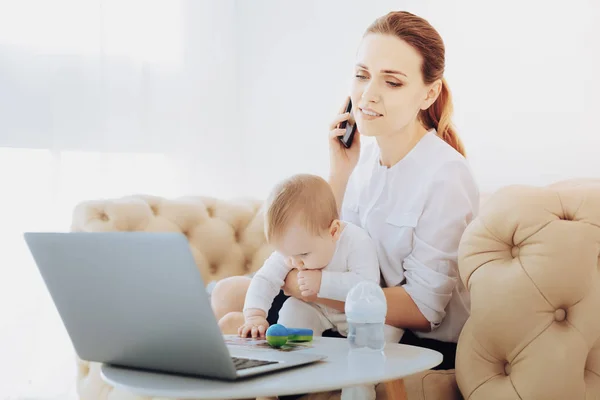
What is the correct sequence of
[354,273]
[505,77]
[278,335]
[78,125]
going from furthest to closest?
[78,125] → [505,77] → [354,273] → [278,335]

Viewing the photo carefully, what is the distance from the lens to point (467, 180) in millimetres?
1762

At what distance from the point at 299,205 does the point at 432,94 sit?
0.54 m

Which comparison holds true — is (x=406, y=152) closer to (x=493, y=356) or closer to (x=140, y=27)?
(x=493, y=356)

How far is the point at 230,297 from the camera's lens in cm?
197

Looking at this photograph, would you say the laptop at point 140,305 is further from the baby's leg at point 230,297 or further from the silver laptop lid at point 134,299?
the baby's leg at point 230,297

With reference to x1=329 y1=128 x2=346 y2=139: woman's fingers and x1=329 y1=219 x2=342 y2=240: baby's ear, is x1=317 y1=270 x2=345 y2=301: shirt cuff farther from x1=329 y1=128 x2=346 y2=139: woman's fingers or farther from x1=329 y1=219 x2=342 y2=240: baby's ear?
x1=329 y1=128 x2=346 y2=139: woman's fingers

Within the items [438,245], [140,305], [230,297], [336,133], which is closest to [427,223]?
[438,245]

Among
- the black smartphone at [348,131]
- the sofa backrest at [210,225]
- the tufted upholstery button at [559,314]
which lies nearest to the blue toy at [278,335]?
the tufted upholstery button at [559,314]

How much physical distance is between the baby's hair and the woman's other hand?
0.51 meters

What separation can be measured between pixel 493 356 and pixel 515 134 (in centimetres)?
92

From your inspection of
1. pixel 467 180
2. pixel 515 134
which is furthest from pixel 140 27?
pixel 467 180

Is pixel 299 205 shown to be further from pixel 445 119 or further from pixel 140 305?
pixel 445 119

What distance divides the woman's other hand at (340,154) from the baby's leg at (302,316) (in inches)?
17.9

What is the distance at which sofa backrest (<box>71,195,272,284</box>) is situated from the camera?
2273 millimetres
